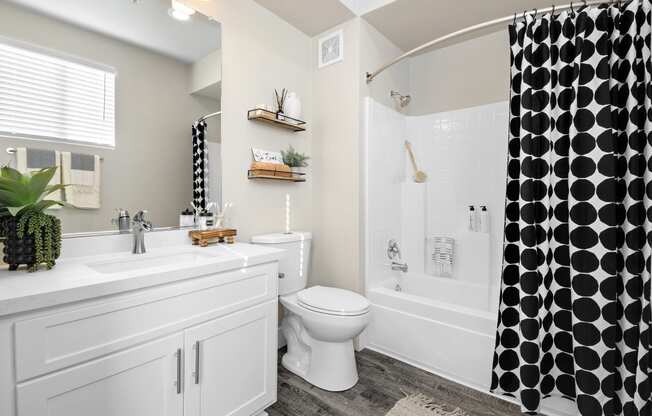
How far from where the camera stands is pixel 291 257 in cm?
211

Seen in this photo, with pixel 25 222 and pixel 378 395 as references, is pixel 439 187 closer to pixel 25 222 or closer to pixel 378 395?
pixel 378 395

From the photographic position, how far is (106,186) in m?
1.50

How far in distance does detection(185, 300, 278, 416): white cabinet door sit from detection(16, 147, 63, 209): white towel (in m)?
0.87

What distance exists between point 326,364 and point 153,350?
104 cm

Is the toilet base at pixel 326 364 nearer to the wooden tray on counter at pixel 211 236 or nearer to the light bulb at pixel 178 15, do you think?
the wooden tray on counter at pixel 211 236

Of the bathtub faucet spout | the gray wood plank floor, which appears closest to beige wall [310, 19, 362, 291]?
the bathtub faucet spout

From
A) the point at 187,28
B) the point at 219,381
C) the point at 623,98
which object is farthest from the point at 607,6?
the point at 219,381

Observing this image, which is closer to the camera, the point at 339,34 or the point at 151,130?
the point at 151,130

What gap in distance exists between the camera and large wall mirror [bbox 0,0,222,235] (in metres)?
1.29

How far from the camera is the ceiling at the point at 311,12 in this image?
213cm

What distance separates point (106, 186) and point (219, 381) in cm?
104

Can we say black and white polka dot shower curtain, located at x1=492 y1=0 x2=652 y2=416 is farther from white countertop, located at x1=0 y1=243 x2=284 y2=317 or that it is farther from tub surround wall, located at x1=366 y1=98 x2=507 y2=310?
white countertop, located at x1=0 y1=243 x2=284 y2=317

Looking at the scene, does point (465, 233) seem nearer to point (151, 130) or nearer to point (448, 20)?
point (448, 20)

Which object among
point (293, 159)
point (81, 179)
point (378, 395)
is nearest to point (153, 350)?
point (81, 179)
